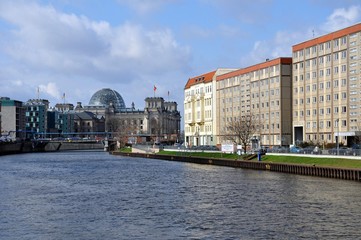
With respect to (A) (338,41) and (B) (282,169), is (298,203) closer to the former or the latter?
(B) (282,169)

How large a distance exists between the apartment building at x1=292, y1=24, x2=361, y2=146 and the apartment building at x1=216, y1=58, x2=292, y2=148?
4.10 metres

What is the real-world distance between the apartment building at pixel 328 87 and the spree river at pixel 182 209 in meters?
45.8

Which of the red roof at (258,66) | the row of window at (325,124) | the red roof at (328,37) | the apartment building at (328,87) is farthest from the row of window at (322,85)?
the red roof at (328,37)

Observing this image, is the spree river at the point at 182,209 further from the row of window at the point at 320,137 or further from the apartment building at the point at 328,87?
the row of window at the point at 320,137

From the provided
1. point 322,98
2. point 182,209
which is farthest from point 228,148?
point 182,209

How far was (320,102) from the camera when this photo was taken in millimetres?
134625

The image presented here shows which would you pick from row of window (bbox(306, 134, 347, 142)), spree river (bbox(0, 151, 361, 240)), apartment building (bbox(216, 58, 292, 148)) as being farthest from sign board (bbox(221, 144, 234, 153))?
spree river (bbox(0, 151, 361, 240))

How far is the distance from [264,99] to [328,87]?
2789 centimetres

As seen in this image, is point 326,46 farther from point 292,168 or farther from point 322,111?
point 292,168

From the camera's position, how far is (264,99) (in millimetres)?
157375

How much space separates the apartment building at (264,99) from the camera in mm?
149000

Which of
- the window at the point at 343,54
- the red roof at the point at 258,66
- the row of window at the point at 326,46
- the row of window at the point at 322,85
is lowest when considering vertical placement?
the row of window at the point at 322,85

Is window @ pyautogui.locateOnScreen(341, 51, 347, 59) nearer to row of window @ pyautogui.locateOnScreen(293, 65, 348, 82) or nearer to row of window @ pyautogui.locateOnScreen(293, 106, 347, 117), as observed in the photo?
row of window @ pyautogui.locateOnScreen(293, 65, 348, 82)

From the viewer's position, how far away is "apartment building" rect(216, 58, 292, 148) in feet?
489
